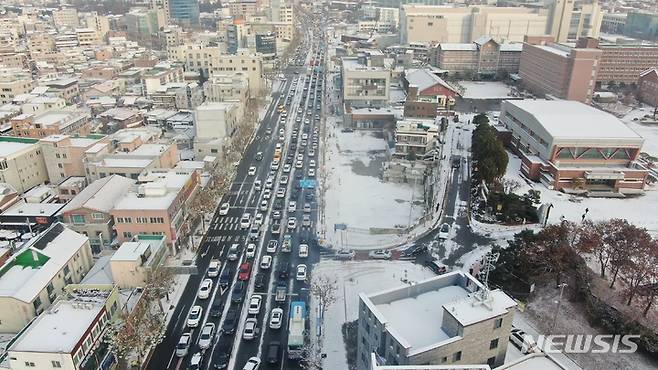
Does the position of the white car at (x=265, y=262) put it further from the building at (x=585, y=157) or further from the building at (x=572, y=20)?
the building at (x=572, y=20)

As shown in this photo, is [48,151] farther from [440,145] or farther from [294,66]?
[294,66]

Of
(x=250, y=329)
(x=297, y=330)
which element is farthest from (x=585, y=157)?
(x=250, y=329)

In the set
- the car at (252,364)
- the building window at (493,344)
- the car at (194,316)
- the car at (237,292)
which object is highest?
the building window at (493,344)

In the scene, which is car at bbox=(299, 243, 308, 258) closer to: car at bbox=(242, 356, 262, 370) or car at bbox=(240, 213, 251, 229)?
car at bbox=(240, 213, 251, 229)

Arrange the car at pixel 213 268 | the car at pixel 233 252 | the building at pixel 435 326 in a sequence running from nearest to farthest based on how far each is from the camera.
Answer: the building at pixel 435 326 → the car at pixel 213 268 → the car at pixel 233 252

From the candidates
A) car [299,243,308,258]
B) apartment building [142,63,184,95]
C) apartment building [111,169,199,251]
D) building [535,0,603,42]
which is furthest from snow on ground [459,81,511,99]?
apartment building [111,169,199,251]

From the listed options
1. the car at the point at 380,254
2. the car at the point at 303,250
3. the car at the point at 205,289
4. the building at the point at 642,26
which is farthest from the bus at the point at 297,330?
the building at the point at 642,26

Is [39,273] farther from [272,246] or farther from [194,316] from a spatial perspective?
[272,246]
